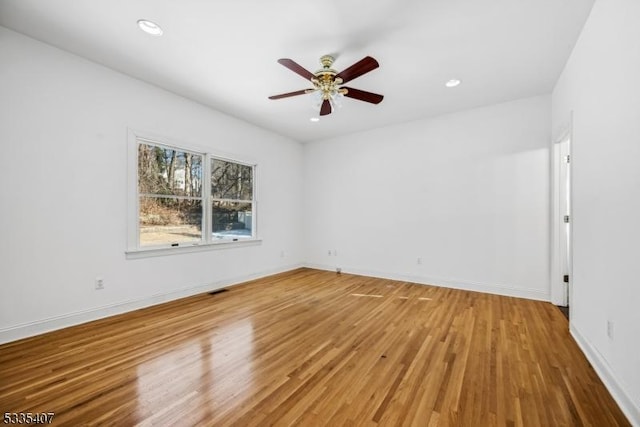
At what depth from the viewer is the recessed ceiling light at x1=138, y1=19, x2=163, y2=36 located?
234 centimetres

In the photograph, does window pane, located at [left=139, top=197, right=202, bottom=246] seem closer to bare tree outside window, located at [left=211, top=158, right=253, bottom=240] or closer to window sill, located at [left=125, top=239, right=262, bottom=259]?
window sill, located at [left=125, top=239, right=262, bottom=259]

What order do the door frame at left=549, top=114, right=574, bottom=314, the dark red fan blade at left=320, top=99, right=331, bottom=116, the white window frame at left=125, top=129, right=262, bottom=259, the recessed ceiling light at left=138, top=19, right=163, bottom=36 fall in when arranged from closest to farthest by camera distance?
1. the recessed ceiling light at left=138, top=19, right=163, bottom=36
2. the dark red fan blade at left=320, top=99, right=331, bottom=116
3. the white window frame at left=125, top=129, right=262, bottom=259
4. the door frame at left=549, top=114, right=574, bottom=314

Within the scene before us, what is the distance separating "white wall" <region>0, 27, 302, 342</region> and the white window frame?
0.25 ft

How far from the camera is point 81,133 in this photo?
9.55 feet

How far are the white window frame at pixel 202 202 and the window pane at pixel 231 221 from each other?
0.09 m

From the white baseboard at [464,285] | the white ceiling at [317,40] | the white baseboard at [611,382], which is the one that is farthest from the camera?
the white baseboard at [464,285]

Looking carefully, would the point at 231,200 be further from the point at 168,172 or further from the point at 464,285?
the point at 464,285

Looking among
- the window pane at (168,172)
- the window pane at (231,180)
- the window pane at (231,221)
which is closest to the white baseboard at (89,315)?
the window pane at (231,221)

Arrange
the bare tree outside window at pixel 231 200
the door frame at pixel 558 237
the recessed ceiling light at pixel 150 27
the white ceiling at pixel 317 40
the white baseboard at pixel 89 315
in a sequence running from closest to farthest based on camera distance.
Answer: the white ceiling at pixel 317 40
the recessed ceiling light at pixel 150 27
the white baseboard at pixel 89 315
the door frame at pixel 558 237
the bare tree outside window at pixel 231 200

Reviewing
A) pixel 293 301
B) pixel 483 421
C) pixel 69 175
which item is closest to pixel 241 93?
pixel 69 175

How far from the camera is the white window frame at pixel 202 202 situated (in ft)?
10.8

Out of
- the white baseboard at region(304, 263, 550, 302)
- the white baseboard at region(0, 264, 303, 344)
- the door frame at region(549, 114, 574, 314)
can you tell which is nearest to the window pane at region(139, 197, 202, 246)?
the white baseboard at region(0, 264, 303, 344)

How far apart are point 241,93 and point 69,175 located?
7.35ft

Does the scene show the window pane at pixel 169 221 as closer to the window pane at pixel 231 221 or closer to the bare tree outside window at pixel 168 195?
the bare tree outside window at pixel 168 195
